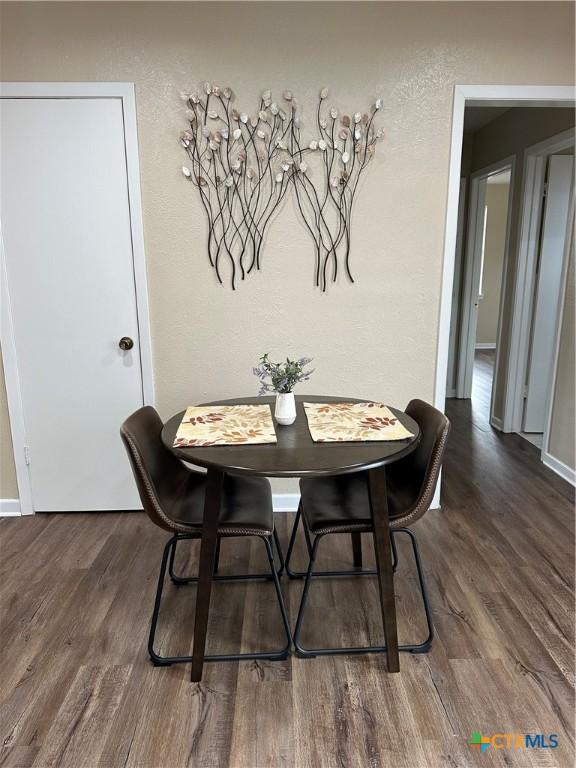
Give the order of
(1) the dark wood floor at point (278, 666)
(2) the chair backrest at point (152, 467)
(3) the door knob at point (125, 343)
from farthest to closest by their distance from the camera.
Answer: (3) the door knob at point (125, 343)
(2) the chair backrest at point (152, 467)
(1) the dark wood floor at point (278, 666)

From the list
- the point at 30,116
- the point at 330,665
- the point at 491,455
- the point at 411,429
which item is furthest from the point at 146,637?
the point at 491,455

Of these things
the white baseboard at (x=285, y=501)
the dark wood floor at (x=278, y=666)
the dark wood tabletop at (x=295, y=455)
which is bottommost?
the dark wood floor at (x=278, y=666)

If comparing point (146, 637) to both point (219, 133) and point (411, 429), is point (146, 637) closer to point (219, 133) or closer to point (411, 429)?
point (411, 429)

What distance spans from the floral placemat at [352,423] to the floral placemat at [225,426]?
167 millimetres

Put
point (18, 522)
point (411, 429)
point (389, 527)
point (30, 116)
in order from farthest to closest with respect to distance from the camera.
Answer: point (18, 522)
point (30, 116)
point (411, 429)
point (389, 527)

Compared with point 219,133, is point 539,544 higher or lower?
lower

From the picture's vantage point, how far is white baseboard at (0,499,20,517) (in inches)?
107

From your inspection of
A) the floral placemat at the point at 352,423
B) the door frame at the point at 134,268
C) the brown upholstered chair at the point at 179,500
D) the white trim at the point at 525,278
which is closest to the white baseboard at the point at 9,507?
the door frame at the point at 134,268

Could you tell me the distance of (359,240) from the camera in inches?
97.9

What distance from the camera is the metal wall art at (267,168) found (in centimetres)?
234

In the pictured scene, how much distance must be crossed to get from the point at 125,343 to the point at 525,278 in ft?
9.43

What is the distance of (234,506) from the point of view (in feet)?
5.81

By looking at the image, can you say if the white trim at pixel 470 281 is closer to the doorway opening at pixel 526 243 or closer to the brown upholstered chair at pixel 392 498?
the doorway opening at pixel 526 243

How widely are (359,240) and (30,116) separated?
164 cm
